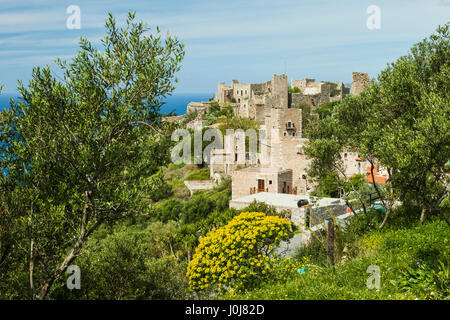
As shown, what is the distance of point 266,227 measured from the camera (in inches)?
416

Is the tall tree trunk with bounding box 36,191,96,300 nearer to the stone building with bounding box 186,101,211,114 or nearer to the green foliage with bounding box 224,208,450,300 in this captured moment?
the green foliage with bounding box 224,208,450,300

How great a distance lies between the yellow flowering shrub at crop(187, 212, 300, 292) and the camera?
982cm

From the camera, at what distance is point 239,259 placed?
9.98 metres

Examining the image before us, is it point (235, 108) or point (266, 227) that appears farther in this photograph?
point (235, 108)

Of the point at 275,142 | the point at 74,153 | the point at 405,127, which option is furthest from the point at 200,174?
the point at 74,153

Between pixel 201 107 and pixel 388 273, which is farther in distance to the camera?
pixel 201 107

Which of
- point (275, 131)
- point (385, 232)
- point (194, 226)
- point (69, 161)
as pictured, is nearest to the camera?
point (69, 161)

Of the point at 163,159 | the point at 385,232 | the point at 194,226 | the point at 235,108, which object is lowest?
the point at 194,226

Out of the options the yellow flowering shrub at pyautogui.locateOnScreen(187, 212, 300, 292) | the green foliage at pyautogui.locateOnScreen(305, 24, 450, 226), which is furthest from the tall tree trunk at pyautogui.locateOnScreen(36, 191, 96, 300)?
the green foliage at pyautogui.locateOnScreen(305, 24, 450, 226)

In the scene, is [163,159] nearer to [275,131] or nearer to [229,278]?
[229,278]

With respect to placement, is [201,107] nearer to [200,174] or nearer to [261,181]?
[200,174]

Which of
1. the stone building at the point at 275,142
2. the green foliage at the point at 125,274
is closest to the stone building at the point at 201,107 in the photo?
the stone building at the point at 275,142

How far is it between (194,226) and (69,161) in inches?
545
